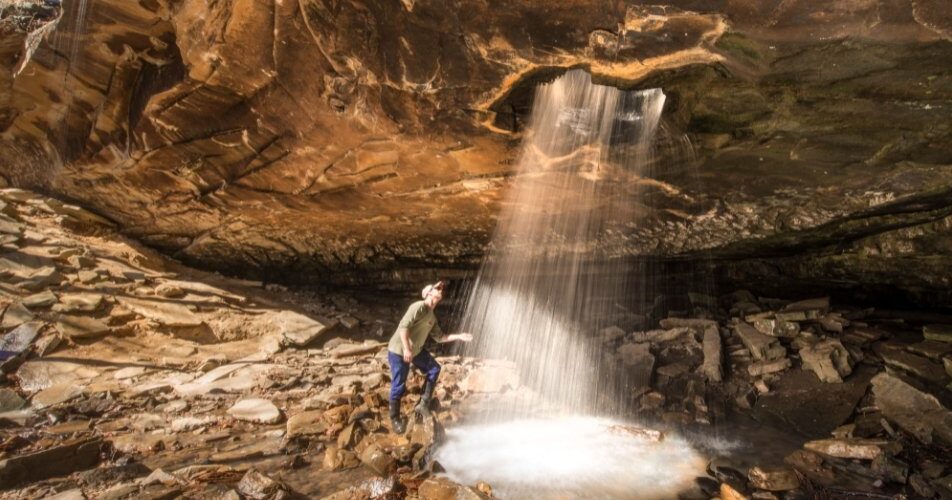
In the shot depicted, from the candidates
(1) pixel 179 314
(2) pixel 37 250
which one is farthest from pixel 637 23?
(2) pixel 37 250

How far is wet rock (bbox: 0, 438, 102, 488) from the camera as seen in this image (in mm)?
3701

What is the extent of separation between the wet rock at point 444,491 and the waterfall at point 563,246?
100 inches

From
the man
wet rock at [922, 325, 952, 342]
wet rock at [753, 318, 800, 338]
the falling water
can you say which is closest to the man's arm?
the man

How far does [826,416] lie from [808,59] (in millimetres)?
4393

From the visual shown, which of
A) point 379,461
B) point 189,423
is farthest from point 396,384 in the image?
point 189,423

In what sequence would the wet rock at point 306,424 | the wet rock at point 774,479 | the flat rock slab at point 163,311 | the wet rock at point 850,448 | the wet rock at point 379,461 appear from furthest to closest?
the flat rock slab at point 163,311 → the wet rock at point 306,424 → the wet rock at point 850,448 → the wet rock at point 379,461 → the wet rock at point 774,479

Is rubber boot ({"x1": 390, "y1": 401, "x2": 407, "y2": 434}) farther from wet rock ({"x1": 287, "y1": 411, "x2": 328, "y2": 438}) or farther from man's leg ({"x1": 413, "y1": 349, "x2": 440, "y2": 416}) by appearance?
wet rock ({"x1": 287, "y1": 411, "x2": 328, "y2": 438})

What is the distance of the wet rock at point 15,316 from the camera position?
6541mm

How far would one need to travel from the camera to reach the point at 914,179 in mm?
5137

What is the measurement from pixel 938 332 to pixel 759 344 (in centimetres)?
230

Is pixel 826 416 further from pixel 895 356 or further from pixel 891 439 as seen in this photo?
pixel 895 356

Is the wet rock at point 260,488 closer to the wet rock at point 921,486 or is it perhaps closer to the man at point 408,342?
the man at point 408,342

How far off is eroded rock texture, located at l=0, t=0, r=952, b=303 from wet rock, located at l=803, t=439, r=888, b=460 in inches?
120

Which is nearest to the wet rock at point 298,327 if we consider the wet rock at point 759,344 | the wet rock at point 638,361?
the wet rock at point 638,361
